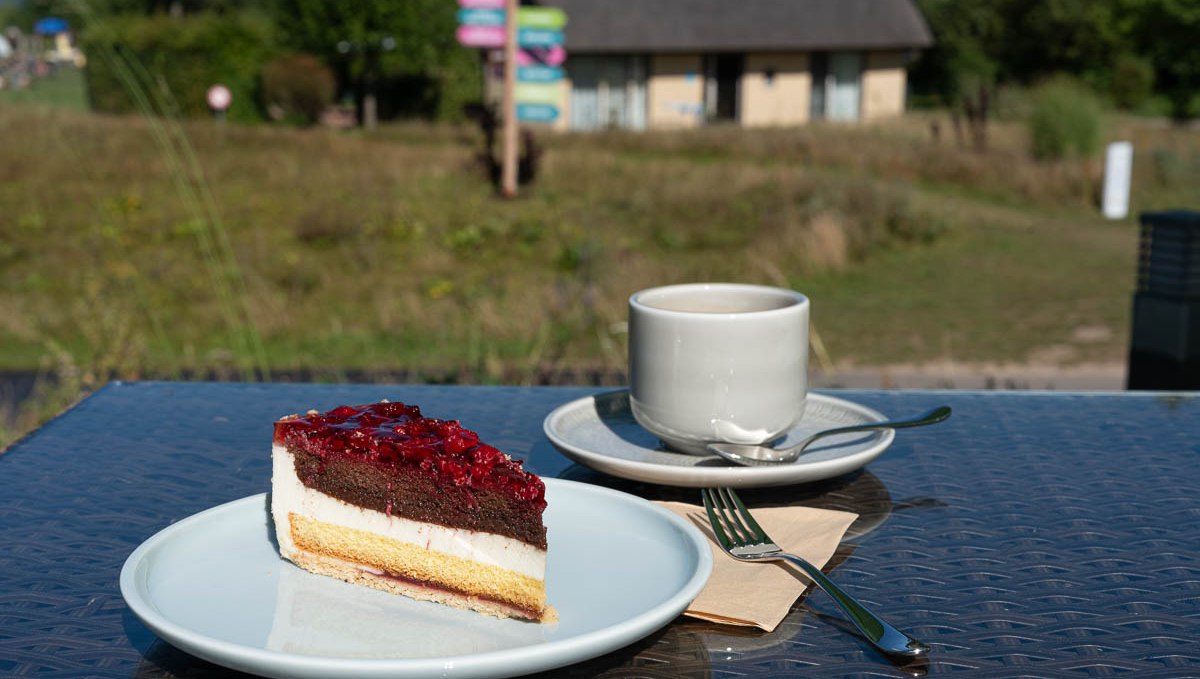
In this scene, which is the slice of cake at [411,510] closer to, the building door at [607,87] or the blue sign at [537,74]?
the blue sign at [537,74]

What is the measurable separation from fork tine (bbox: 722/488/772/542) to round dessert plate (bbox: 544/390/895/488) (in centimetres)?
3

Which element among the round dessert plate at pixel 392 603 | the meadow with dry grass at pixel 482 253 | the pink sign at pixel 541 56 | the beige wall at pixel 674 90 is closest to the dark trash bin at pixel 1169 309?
the meadow with dry grass at pixel 482 253

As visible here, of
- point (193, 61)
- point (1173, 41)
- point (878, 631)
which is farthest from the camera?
point (1173, 41)

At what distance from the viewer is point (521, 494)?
4.54 ft

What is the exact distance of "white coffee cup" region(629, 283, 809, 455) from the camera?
1773mm

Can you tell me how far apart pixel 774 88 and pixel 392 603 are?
3268cm

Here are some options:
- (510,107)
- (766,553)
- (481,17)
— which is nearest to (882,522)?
(766,553)

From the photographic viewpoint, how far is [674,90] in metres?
32.2

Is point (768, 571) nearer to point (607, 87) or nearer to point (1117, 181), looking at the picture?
point (1117, 181)

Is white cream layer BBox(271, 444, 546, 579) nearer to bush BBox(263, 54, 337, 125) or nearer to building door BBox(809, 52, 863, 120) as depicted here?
bush BBox(263, 54, 337, 125)

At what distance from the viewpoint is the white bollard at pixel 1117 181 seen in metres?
14.9

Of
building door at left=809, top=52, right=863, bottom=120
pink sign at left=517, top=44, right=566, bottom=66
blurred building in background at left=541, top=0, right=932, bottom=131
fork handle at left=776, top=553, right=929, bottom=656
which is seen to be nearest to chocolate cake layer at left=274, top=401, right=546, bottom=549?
fork handle at left=776, top=553, right=929, bottom=656

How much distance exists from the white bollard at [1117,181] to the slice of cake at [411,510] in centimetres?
1509

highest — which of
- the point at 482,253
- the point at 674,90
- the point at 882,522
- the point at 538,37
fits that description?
the point at 538,37
